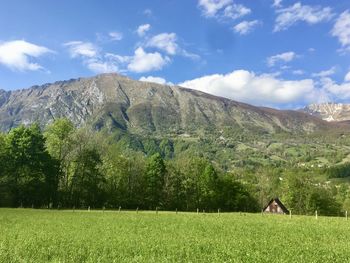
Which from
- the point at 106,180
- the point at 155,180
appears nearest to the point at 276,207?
the point at 155,180

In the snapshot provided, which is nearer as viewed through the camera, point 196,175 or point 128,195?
point 128,195

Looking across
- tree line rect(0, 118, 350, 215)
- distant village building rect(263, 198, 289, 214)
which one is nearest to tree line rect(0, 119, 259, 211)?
tree line rect(0, 118, 350, 215)

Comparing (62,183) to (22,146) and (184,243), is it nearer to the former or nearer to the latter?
(22,146)

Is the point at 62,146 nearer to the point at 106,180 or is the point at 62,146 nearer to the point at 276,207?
the point at 106,180

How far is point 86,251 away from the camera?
24781 millimetres

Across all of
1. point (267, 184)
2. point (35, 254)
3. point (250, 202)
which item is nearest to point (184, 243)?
point (35, 254)

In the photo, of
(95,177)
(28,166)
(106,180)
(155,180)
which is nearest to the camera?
(28,166)

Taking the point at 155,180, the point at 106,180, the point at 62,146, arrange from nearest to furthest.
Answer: the point at 62,146
the point at 106,180
the point at 155,180

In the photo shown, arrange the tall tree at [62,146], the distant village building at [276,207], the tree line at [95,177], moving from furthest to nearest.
→ the distant village building at [276,207]
the tall tree at [62,146]
the tree line at [95,177]

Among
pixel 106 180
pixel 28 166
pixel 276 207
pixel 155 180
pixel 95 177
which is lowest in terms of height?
pixel 276 207

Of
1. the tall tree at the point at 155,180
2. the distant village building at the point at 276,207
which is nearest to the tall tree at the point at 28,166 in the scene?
the tall tree at the point at 155,180

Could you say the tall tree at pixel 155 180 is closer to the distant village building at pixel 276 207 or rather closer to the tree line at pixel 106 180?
the tree line at pixel 106 180

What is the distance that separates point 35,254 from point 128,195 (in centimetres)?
9390

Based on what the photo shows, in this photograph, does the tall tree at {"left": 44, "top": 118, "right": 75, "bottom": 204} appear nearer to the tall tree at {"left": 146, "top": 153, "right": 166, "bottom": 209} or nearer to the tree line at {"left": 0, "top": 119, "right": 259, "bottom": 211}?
the tree line at {"left": 0, "top": 119, "right": 259, "bottom": 211}
